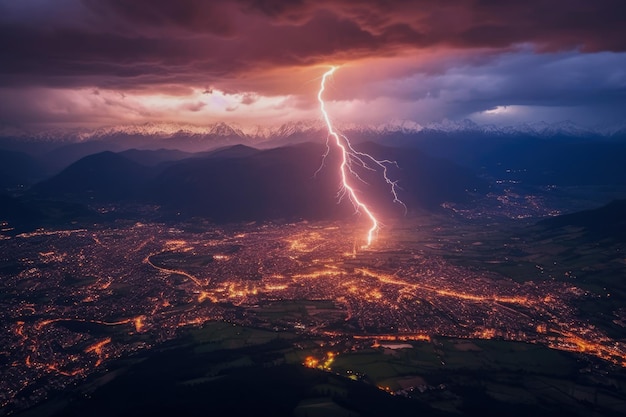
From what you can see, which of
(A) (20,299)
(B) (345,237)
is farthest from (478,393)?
(B) (345,237)

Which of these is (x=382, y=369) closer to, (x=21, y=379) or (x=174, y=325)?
(x=174, y=325)

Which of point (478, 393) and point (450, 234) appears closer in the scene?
point (478, 393)

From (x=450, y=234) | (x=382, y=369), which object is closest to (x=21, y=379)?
(x=382, y=369)

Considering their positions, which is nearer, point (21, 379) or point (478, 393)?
point (478, 393)

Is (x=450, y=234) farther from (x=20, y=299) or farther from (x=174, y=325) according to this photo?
(x=20, y=299)

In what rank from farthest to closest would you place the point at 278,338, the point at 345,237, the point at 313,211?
the point at 313,211, the point at 345,237, the point at 278,338

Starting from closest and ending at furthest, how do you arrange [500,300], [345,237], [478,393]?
1. [478,393]
2. [500,300]
3. [345,237]

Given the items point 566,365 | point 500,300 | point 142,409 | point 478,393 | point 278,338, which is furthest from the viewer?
point 500,300

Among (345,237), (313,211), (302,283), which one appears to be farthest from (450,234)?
(302,283)

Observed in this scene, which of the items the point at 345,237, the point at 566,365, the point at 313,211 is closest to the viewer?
the point at 566,365
